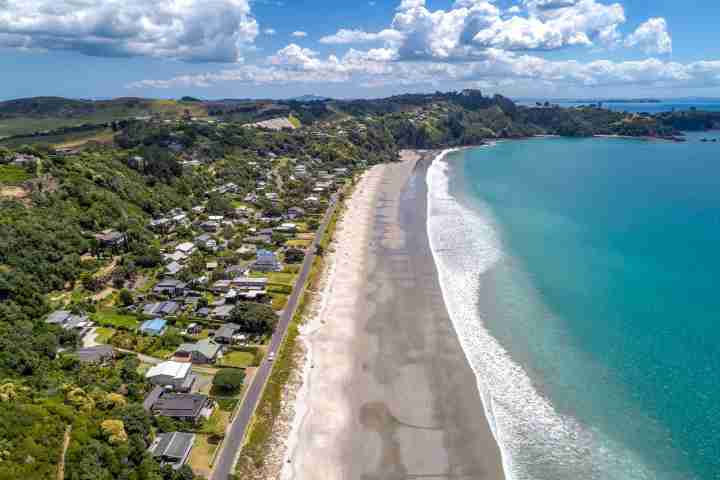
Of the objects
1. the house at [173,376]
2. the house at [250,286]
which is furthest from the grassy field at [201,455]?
the house at [250,286]

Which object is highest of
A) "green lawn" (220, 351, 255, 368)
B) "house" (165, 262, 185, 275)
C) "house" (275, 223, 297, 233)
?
"house" (275, 223, 297, 233)

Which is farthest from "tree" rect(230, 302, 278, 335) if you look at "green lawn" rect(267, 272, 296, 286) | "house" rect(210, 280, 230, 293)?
"green lawn" rect(267, 272, 296, 286)

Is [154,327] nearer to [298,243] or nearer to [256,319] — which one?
[256,319]

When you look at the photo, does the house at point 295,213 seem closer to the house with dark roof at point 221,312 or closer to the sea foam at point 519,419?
the sea foam at point 519,419

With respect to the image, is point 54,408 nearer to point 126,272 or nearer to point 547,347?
point 126,272

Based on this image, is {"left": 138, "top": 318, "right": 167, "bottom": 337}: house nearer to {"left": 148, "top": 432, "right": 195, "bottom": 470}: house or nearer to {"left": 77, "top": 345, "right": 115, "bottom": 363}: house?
{"left": 77, "top": 345, "right": 115, "bottom": 363}: house

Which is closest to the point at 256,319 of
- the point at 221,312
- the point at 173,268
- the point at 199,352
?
the point at 221,312
